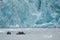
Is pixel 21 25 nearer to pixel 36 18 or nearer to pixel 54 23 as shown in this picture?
pixel 36 18

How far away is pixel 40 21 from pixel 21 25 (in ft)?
11.4

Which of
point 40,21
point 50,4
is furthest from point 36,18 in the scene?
point 50,4

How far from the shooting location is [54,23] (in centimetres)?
3712

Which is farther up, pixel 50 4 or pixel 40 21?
pixel 50 4

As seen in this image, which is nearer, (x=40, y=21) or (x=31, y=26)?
(x=40, y=21)

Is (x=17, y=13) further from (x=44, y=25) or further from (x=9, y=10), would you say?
(x=44, y=25)

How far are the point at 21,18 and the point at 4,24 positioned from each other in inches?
122

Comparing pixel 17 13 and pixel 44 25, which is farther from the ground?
pixel 17 13

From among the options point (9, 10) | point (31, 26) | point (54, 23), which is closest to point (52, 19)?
point (54, 23)

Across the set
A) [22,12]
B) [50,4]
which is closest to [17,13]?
[22,12]

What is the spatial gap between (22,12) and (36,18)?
2.69 metres

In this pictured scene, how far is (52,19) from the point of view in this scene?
1426 inches

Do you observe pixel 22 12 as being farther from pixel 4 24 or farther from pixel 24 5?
pixel 4 24

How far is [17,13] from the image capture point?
3709 centimetres
